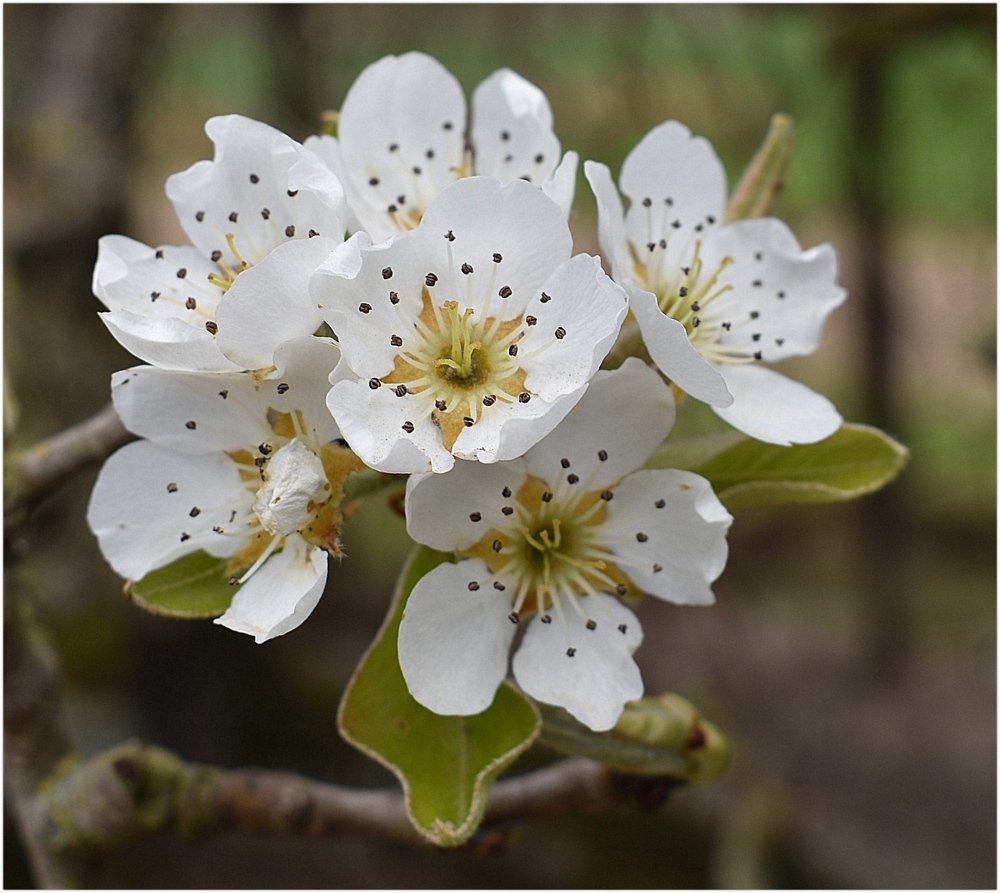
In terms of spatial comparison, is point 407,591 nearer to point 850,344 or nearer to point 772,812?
point 772,812

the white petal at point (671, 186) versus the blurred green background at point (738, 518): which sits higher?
the white petal at point (671, 186)

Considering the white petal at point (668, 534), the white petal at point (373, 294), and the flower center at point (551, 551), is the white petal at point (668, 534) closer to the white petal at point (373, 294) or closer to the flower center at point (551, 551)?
the flower center at point (551, 551)

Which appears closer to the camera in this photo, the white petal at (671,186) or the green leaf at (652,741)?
the green leaf at (652,741)

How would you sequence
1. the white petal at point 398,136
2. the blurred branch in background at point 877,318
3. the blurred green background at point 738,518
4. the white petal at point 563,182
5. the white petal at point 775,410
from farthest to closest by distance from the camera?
the blurred branch in background at point 877,318 → the blurred green background at point 738,518 → the white petal at point 398,136 → the white petal at point 775,410 → the white petal at point 563,182

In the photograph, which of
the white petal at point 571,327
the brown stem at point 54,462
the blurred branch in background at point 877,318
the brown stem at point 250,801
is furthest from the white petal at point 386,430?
the blurred branch in background at point 877,318

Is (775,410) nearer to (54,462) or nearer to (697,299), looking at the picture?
(697,299)

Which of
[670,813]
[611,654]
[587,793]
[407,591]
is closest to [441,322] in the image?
[407,591]

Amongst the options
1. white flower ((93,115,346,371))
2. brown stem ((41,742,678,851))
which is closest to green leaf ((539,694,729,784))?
brown stem ((41,742,678,851))
